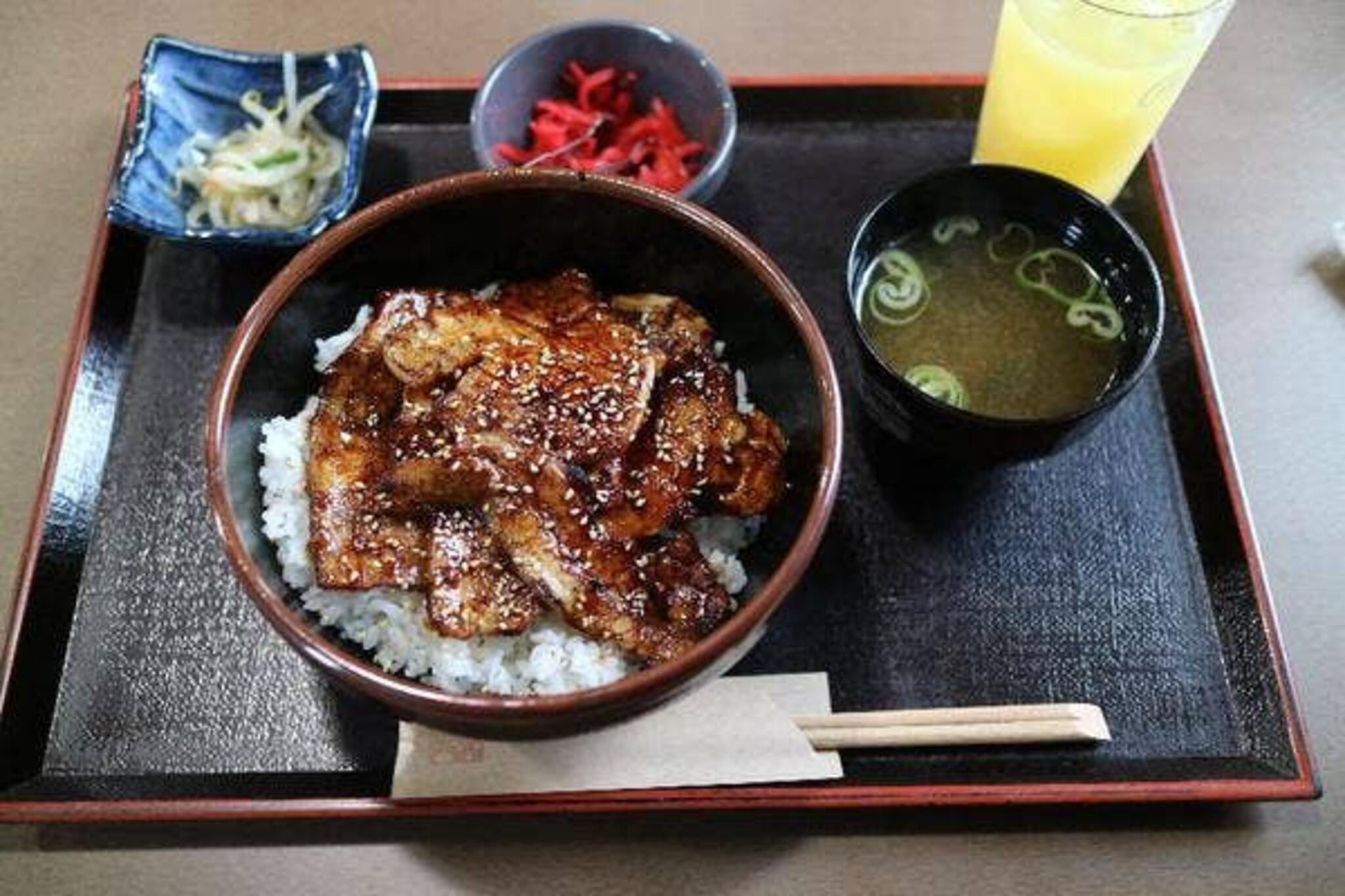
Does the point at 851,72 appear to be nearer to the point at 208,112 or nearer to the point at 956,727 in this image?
the point at 208,112

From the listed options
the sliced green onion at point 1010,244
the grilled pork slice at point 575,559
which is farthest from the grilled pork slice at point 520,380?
the sliced green onion at point 1010,244

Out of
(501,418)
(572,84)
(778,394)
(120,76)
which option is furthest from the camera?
(120,76)

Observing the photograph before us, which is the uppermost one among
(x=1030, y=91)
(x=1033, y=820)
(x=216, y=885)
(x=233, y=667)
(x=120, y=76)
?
(x=1030, y=91)

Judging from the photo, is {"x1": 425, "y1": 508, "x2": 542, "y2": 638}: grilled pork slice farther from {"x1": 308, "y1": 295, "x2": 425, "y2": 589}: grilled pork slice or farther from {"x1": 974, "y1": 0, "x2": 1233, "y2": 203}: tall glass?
{"x1": 974, "y1": 0, "x2": 1233, "y2": 203}: tall glass

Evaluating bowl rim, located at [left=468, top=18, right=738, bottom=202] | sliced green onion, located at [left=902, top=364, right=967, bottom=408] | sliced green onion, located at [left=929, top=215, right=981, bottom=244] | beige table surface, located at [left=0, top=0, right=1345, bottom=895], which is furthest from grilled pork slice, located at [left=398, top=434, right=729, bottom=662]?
sliced green onion, located at [left=929, top=215, right=981, bottom=244]

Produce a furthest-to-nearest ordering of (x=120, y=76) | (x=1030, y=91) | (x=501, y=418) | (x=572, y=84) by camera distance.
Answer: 1. (x=120, y=76)
2. (x=572, y=84)
3. (x=1030, y=91)
4. (x=501, y=418)

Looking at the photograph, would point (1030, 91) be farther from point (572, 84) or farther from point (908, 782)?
point (908, 782)

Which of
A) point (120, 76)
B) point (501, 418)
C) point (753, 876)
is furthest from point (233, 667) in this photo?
point (120, 76)
